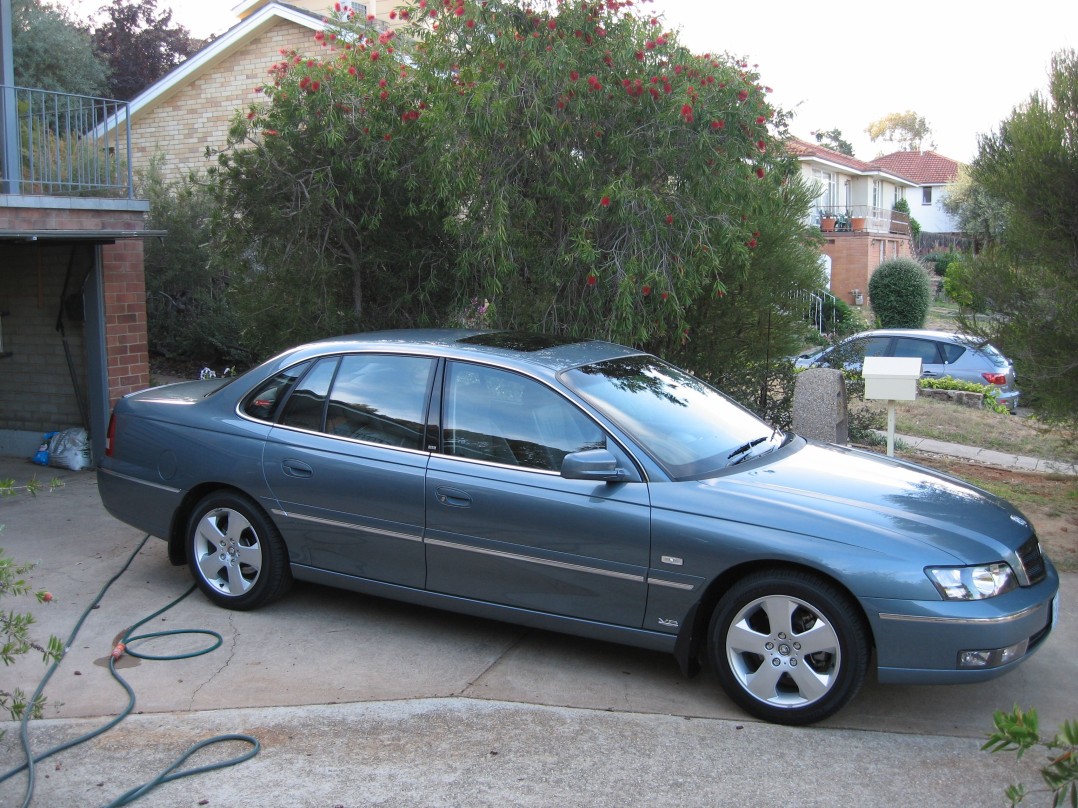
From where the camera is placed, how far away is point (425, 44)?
7789 mm

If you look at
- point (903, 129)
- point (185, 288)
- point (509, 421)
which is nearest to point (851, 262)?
point (185, 288)

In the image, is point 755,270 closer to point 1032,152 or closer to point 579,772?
point 1032,152

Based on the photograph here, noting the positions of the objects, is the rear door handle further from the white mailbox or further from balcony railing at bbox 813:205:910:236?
balcony railing at bbox 813:205:910:236

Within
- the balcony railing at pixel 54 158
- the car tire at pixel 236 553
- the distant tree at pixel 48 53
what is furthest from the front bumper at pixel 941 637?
the distant tree at pixel 48 53

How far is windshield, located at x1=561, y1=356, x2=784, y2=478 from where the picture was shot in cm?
492

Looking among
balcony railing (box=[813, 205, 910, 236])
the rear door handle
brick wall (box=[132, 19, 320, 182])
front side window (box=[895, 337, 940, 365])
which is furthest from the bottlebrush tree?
balcony railing (box=[813, 205, 910, 236])

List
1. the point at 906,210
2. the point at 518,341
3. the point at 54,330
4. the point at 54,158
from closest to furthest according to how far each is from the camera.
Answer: the point at 518,341, the point at 54,158, the point at 54,330, the point at 906,210

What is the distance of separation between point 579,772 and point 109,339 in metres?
6.72

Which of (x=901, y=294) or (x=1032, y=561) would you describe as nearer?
(x=1032, y=561)

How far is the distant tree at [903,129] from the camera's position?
90.4 meters

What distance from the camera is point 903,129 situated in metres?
91.8

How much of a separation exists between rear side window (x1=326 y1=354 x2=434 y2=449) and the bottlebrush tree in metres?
2.02

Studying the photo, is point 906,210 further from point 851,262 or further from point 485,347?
point 485,347

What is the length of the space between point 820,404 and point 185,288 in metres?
9.91
